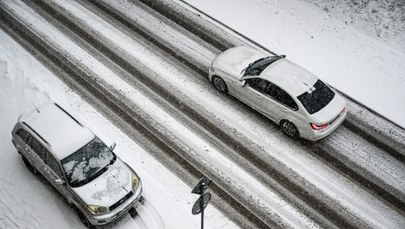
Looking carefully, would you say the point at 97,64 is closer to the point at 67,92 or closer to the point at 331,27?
the point at 67,92

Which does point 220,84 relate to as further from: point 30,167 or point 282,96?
point 30,167

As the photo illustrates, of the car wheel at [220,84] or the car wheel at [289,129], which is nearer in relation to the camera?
the car wheel at [289,129]

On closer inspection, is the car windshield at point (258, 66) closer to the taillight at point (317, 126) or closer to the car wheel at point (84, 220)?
the taillight at point (317, 126)

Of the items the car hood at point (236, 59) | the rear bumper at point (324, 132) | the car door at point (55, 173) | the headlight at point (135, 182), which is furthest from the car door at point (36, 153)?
the rear bumper at point (324, 132)

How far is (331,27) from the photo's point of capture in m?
16.8

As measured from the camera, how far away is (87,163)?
10523mm

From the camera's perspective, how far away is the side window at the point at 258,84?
12.8 m

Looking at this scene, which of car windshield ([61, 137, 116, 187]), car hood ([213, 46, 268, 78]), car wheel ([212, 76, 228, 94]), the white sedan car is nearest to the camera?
car windshield ([61, 137, 116, 187])

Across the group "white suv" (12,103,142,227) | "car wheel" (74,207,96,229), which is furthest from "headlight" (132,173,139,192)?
"car wheel" (74,207,96,229)

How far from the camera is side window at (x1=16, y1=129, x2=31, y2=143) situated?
36.1 feet

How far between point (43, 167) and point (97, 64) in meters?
5.43

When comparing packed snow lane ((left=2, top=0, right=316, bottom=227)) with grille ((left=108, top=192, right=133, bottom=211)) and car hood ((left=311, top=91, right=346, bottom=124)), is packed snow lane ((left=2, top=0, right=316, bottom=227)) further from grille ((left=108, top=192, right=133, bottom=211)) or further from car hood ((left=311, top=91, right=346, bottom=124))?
car hood ((left=311, top=91, right=346, bottom=124))

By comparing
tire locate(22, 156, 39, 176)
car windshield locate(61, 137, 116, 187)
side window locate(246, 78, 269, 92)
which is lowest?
tire locate(22, 156, 39, 176)

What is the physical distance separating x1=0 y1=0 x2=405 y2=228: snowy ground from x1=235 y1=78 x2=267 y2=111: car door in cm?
318
